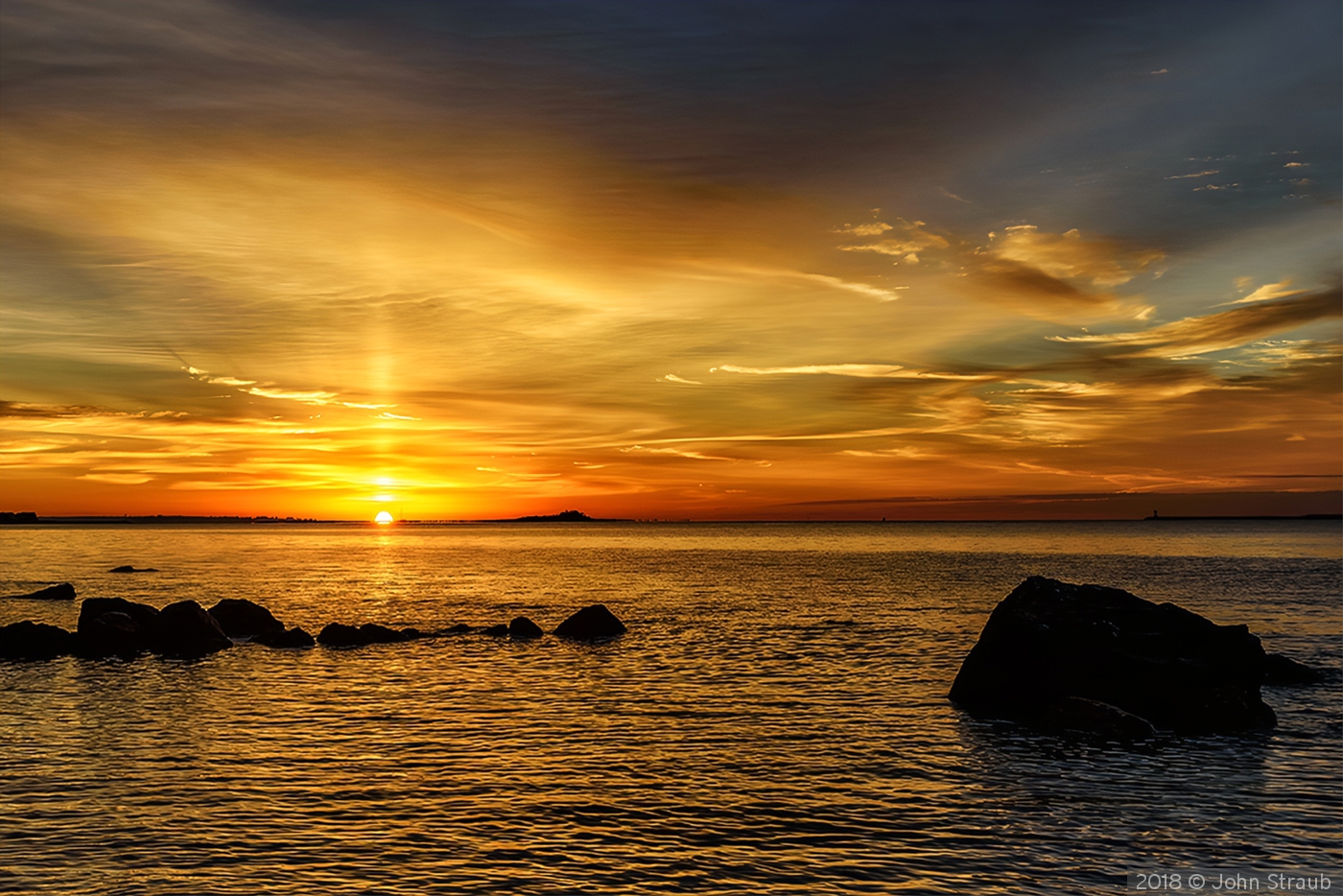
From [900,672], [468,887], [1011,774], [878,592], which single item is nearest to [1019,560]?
[878,592]

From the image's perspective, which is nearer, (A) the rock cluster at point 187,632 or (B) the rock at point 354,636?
(A) the rock cluster at point 187,632

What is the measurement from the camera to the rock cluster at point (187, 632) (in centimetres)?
4003

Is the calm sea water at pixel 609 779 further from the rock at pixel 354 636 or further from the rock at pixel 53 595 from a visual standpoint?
the rock at pixel 53 595

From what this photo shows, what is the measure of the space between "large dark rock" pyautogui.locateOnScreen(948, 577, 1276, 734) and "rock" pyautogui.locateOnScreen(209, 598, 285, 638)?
116 feet

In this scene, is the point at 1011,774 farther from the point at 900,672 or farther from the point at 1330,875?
the point at 900,672

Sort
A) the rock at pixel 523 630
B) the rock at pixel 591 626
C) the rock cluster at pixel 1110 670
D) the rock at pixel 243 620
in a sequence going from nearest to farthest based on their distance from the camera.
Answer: the rock cluster at pixel 1110 670
the rock at pixel 591 626
the rock at pixel 243 620
the rock at pixel 523 630

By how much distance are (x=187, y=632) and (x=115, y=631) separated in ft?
9.48

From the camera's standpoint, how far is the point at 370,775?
20969 mm

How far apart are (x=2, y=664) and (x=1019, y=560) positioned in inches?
4851

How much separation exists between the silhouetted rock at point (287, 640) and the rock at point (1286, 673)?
41.2 meters

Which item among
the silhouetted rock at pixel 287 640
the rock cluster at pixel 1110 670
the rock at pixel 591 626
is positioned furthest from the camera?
the rock at pixel 591 626

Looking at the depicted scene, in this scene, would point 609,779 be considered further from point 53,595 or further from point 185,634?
point 53,595

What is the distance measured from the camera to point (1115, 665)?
1101 inches

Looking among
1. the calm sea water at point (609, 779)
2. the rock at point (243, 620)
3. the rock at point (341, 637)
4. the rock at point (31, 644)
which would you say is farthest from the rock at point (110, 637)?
the rock at point (341, 637)
